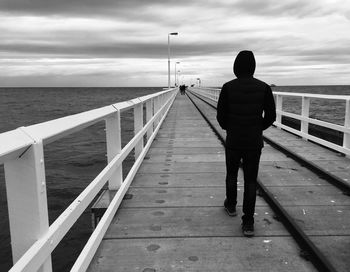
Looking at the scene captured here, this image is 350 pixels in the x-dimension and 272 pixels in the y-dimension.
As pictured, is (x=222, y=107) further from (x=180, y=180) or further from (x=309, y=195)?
(x=180, y=180)

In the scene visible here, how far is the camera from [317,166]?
23.1 feet

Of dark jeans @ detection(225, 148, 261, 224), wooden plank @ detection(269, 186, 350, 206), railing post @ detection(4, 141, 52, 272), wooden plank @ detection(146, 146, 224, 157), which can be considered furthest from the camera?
wooden plank @ detection(146, 146, 224, 157)

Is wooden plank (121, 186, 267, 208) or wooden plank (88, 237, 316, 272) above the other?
wooden plank (88, 237, 316, 272)

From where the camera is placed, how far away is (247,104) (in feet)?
14.1

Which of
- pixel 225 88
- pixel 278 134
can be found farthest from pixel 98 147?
pixel 225 88

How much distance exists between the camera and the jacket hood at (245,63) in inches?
169

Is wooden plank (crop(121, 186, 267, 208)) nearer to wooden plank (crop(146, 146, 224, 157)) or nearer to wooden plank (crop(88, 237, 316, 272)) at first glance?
wooden plank (crop(88, 237, 316, 272))

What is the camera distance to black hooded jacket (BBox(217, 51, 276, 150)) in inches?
168

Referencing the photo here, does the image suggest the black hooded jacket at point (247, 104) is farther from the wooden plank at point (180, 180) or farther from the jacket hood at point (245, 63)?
the wooden plank at point (180, 180)

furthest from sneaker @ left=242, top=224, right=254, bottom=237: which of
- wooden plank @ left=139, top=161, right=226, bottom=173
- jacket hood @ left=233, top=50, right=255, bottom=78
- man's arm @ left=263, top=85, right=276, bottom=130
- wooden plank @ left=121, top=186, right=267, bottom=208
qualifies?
wooden plank @ left=139, top=161, right=226, bottom=173

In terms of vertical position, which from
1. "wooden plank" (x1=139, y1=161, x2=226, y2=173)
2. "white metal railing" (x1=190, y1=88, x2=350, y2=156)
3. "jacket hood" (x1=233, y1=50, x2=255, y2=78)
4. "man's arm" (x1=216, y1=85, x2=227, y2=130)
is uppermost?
"jacket hood" (x1=233, y1=50, x2=255, y2=78)

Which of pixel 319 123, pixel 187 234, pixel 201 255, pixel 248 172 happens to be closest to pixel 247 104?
pixel 248 172

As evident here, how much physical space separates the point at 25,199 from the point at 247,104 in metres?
2.69

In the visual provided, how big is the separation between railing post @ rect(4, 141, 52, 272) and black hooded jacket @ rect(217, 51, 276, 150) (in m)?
2.51
